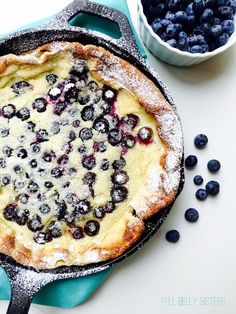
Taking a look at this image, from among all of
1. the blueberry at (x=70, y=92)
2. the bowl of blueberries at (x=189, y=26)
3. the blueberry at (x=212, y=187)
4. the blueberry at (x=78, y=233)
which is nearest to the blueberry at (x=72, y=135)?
the blueberry at (x=70, y=92)

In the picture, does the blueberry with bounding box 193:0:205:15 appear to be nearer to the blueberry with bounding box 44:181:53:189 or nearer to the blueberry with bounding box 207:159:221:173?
the blueberry with bounding box 207:159:221:173

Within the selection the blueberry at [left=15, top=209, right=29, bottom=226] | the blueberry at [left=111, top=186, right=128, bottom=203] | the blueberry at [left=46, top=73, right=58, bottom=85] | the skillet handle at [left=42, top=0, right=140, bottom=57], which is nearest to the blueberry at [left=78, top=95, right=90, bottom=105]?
the blueberry at [left=46, top=73, right=58, bottom=85]

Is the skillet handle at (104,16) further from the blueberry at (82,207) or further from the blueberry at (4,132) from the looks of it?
the blueberry at (82,207)

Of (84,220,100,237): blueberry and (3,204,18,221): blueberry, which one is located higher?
(3,204,18,221): blueberry

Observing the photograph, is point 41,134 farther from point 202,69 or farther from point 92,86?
point 202,69

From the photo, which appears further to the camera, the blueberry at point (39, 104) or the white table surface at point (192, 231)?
the white table surface at point (192, 231)

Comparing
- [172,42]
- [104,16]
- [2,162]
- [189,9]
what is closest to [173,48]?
[172,42]
